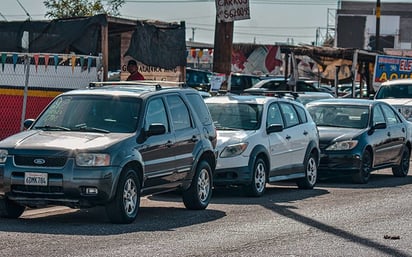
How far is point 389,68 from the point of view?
113 ft

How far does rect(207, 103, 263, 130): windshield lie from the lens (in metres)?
16.1

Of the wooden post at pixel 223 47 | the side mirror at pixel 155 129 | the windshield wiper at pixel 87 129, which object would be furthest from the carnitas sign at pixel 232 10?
the windshield wiper at pixel 87 129

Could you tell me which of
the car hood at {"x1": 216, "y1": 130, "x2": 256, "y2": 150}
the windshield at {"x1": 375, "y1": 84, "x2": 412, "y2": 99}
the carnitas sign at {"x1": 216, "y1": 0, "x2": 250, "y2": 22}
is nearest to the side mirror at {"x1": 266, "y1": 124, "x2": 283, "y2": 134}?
the car hood at {"x1": 216, "y1": 130, "x2": 256, "y2": 150}

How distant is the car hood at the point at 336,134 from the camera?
1856cm

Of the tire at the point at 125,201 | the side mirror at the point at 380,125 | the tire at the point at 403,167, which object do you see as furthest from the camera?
the tire at the point at 403,167

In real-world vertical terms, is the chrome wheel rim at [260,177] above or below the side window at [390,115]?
below

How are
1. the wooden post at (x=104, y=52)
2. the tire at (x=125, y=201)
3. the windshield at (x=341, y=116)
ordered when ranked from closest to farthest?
the tire at (x=125, y=201)
the windshield at (x=341, y=116)
the wooden post at (x=104, y=52)

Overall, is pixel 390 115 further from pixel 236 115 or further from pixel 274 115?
pixel 236 115

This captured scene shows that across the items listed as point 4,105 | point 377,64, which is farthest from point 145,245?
point 377,64

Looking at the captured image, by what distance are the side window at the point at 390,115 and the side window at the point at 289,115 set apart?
327cm

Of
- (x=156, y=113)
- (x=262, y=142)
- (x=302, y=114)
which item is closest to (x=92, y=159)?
(x=156, y=113)

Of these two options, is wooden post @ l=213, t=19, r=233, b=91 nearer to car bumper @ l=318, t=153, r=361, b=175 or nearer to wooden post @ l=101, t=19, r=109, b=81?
wooden post @ l=101, t=19, r=109, b=81

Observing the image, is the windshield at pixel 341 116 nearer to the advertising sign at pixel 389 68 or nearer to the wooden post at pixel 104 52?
the wooden post at pixel 104 52

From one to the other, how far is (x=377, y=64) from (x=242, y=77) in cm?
986
